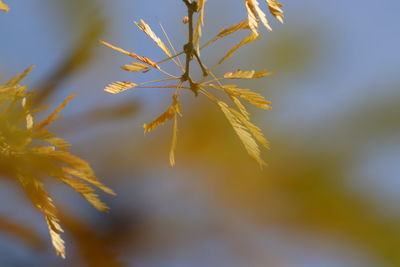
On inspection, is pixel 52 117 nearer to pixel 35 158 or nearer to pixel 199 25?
pixel 35 158

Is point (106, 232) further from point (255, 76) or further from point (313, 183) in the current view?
point (255, 76)

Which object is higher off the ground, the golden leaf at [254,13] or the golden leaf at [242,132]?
the golden leaf at [254,13]

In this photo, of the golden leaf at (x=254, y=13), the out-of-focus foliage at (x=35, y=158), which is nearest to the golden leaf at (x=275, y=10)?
the golden leaf at (x=254, y=13)

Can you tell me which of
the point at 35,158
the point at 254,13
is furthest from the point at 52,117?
the point at 254,13

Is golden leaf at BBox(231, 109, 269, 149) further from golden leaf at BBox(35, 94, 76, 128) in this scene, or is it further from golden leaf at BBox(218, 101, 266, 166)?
golden leaf at BBox(35, 94, 76, 128)

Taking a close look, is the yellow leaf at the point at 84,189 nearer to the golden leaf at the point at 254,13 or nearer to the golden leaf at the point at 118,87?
the golden leaf at the point at 118,87
